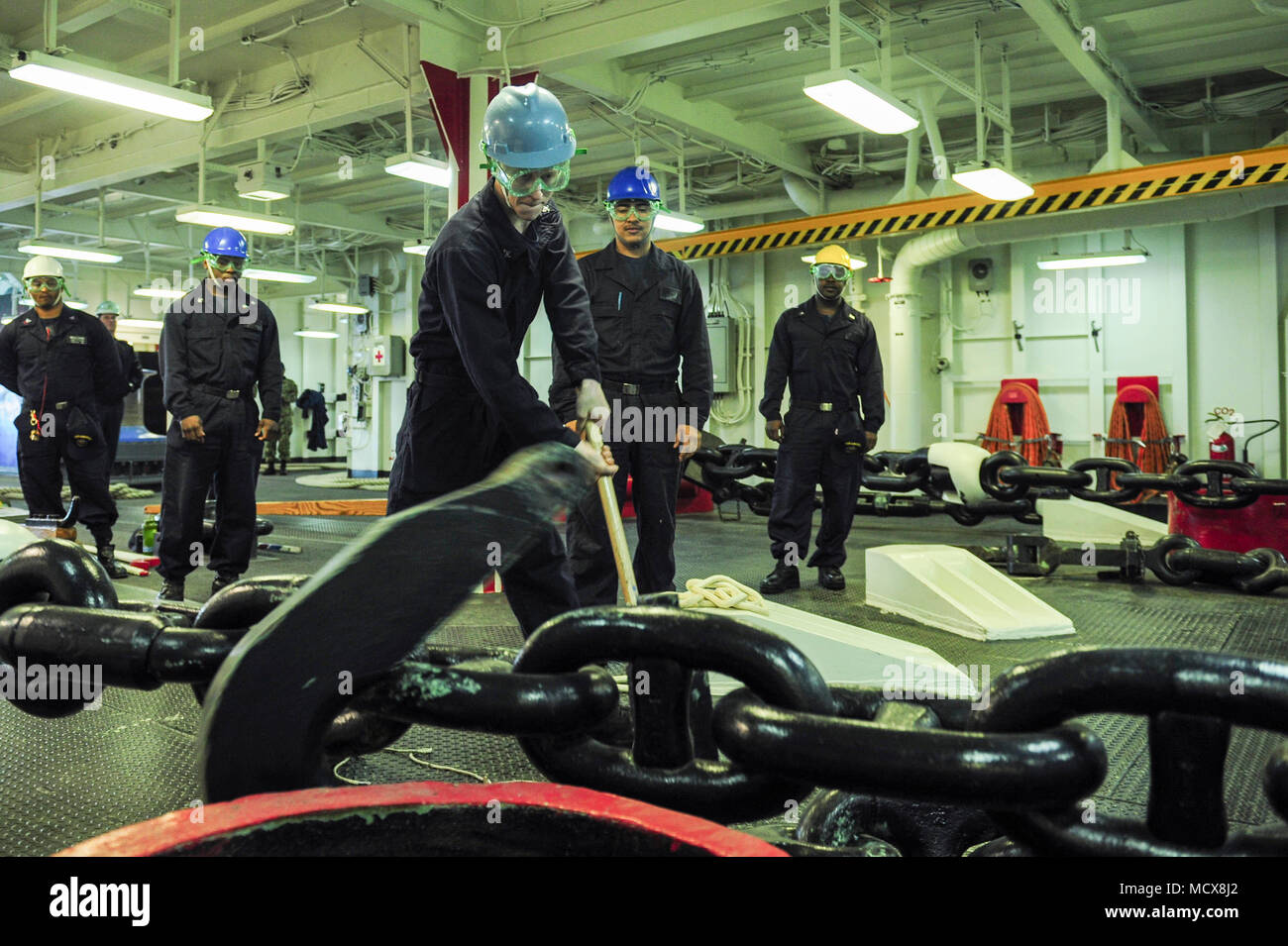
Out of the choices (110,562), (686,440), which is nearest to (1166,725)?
(686,440)

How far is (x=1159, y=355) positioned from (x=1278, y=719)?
11049 millimetres

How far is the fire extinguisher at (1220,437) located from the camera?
9.10 m

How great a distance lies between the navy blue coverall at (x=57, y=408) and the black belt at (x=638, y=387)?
3334 mm

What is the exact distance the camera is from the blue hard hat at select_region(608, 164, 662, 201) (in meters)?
3.48

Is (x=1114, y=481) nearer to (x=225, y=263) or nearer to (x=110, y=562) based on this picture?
(x=225, y=263)

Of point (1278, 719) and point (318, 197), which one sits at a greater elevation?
point (318, 197)

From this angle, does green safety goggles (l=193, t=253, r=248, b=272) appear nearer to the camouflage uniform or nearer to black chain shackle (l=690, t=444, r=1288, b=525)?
black chain shackle (l=690, t=444, r=1288, b=525)

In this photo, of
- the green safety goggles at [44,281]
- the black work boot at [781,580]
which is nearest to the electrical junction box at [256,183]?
the green safety goggles at [44,281]

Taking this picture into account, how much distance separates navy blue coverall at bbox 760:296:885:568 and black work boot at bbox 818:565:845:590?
0.02 meters

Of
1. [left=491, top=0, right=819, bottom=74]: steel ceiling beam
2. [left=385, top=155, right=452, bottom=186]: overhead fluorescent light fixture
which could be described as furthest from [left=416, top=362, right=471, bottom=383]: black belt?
[left=385, top=155, right=452, bottom=186]: overhead fluorescent light fixture

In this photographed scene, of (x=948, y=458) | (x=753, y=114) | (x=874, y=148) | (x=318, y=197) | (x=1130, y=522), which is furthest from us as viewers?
(x=318, y=197)

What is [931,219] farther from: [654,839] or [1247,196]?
[654,839]

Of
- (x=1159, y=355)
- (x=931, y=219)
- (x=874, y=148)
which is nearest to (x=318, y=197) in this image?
(x=874, y=148)
